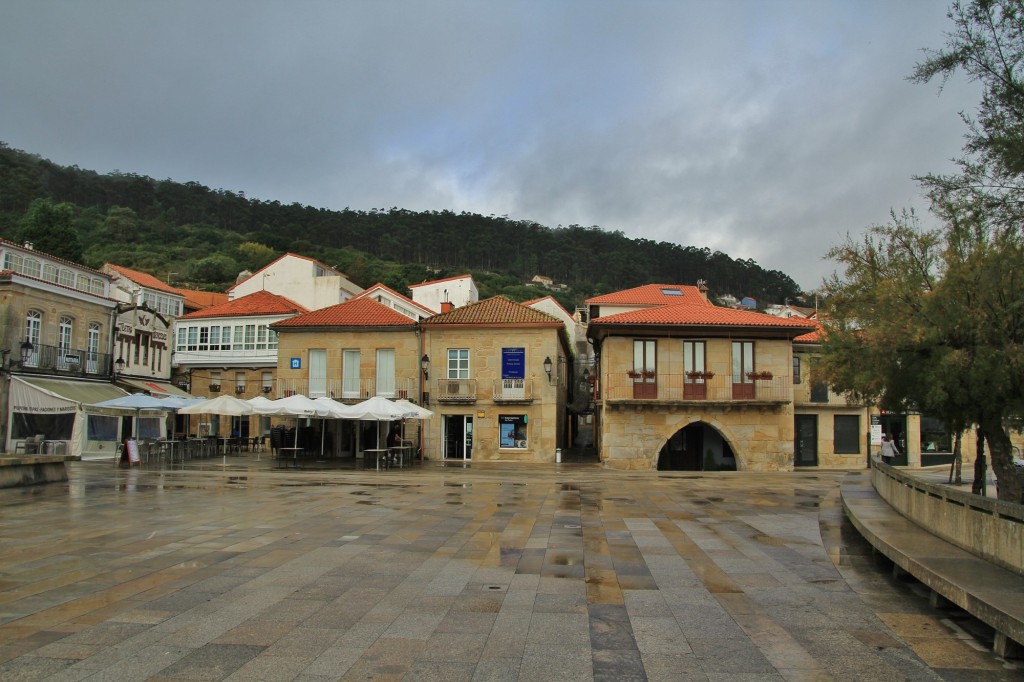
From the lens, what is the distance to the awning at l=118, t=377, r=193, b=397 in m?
34.9

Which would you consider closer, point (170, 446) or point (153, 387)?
point (170, 446)

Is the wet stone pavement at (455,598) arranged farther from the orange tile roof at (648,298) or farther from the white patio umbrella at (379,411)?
the orange tile roof at (648,298)

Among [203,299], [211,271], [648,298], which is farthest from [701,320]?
[211,271]

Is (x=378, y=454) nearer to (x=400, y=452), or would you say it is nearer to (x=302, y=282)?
(x=400, y=452)

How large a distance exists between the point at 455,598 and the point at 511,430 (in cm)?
2467

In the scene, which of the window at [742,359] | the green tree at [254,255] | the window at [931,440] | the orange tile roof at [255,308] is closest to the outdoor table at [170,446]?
the orange tile roof at [255,308]

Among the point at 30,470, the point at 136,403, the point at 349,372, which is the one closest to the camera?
the point at 30,470

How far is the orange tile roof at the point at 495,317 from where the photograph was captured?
31812 mm

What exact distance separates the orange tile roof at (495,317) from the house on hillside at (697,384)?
269 cm

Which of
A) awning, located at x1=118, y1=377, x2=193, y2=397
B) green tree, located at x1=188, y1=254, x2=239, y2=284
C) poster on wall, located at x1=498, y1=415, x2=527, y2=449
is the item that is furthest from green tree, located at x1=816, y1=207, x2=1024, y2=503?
green tree, located at x1=188, y1=254, x2=239, y2=284

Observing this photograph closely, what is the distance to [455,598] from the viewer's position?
7219 mm

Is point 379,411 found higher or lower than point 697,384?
lower

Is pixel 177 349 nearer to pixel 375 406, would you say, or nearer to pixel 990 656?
pixel 375 406

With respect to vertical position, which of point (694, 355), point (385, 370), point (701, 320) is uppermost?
point (701, 320)
